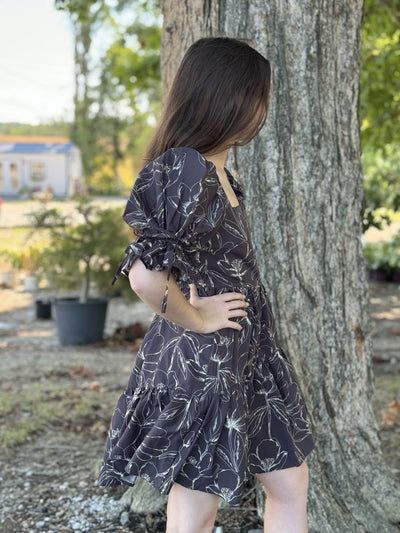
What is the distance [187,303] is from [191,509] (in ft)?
1.78

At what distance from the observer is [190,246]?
1809 millimetres

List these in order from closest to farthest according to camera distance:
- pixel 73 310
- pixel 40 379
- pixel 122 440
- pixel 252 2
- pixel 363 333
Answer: pixel 122 440, pixel 252 2, pixel 363 333, pixel 40 379, pixel 73 310

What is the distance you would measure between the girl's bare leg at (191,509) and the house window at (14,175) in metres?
46.8

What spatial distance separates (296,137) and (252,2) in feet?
1.75

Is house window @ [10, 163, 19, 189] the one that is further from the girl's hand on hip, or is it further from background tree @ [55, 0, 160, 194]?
the girl's hand on hip

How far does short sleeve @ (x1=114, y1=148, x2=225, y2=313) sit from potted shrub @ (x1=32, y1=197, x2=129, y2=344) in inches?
234

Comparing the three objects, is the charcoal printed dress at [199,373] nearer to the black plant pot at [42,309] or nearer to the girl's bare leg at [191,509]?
the girl's bare leg at [191,509]

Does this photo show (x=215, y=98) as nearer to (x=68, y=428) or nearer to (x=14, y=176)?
(x=68, y=428)

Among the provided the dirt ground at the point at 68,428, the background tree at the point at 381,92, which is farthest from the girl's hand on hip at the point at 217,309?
the background tree at the point at 381,92

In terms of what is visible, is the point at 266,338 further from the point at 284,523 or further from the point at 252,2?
the point at 252,2

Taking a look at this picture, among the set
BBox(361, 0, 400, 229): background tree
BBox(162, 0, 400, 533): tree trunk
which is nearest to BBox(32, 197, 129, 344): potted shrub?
BBox(361, 0, 400, 229): background tree

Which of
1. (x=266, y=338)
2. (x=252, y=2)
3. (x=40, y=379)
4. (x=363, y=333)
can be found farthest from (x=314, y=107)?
(x=40, y=379)

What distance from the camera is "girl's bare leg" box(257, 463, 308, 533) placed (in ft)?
6.61

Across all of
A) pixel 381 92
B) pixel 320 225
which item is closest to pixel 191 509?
pixel 320 225
